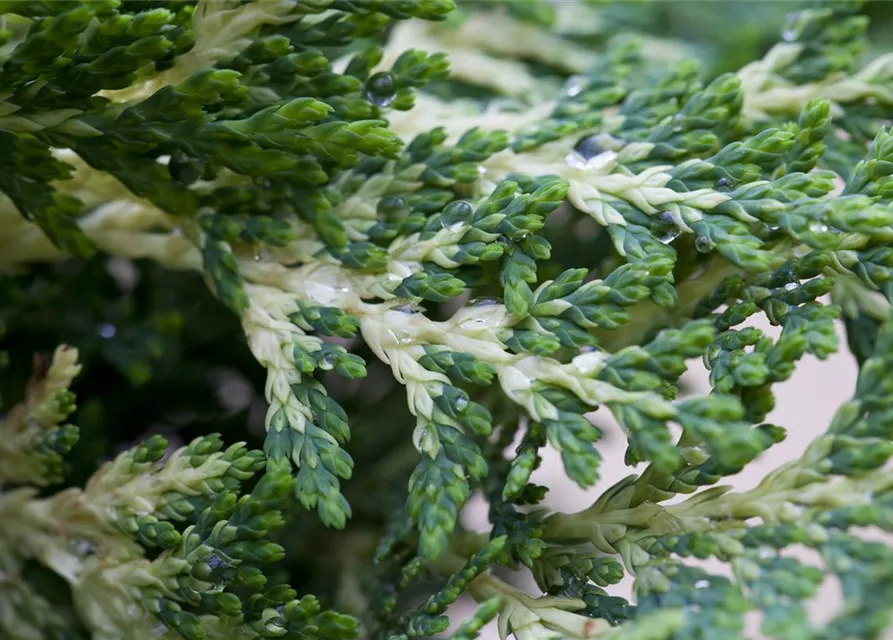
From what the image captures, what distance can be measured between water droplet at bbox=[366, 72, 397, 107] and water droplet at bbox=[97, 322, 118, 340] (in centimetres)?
41

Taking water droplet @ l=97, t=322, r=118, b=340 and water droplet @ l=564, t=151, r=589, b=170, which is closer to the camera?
water droplet @ l=564, t=151, r=589, b=170

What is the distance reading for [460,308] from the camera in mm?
724

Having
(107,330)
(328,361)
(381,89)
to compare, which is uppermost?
(381,89)

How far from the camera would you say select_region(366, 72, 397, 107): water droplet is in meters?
0.78

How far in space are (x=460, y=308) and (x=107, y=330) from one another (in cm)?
47

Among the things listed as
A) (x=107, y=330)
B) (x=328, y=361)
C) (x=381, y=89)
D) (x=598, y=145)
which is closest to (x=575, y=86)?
(x=598, y=145)

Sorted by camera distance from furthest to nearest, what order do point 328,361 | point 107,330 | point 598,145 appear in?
point 107,330, point 598,145, point 328,361

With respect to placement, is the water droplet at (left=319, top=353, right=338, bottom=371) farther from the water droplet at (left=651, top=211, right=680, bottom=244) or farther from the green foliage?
the water droplet at (left=651, top=211, right=680, bottom=244)

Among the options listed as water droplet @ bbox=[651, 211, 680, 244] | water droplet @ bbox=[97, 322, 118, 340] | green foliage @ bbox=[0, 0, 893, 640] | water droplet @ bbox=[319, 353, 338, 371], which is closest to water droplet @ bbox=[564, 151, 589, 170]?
green foliage @ bbox=[0, 0, 893, 640]

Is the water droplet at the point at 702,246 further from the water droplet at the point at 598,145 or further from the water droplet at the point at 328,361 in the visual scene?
the water droplet at the point at 328,361

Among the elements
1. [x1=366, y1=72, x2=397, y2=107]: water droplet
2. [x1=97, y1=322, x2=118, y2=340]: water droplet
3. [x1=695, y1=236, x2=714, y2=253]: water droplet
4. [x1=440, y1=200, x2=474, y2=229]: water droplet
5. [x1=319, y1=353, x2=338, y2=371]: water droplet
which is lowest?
[x1=97, y1=322, x2=118, y2=340]: water droplet

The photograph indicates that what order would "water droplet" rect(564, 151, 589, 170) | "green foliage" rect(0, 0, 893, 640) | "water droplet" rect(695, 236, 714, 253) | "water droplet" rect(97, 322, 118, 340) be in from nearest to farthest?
"green foliage" rect(0, 0, 893, 640) < "water droplet" rect(695, 236, 714, 253) < "water droplet" rect(564, 151, 589, 170) < "water droplet" rect(97, 322, 118, 340)

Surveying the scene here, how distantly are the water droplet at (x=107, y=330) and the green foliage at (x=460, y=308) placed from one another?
7cm

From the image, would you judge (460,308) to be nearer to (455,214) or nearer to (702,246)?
(455,214)
